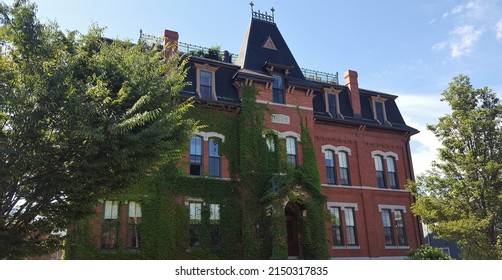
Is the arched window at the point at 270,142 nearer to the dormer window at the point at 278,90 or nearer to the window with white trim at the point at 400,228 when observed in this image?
the dormer window at the point at 278,90

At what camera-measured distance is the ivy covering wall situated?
18.3 m

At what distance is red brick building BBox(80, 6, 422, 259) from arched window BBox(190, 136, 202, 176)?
50 millimetres

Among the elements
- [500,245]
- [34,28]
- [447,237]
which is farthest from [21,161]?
[500,245]

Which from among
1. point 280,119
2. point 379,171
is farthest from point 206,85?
point 379,171

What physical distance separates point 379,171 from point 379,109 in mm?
4312

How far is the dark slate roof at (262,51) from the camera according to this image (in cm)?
2344

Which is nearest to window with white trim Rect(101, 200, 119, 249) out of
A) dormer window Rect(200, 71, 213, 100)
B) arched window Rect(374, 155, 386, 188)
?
dormer window Rect(200, 71, 213, 100)

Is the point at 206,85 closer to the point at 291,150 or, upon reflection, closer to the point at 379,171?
the point at 291,150

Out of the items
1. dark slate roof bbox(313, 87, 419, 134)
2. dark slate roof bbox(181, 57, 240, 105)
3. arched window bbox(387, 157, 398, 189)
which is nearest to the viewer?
dark slate roof bbox(181, 57, 240, 105)

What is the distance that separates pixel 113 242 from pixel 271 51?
14.0 metres

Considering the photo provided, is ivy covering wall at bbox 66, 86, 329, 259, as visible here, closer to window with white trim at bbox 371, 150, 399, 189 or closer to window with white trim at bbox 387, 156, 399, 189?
window with white trim at bbox 371, 150, 399, 189

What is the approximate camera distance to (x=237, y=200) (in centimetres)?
2039

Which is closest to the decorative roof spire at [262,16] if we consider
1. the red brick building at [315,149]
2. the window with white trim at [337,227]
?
the red brick building at [315,149]
